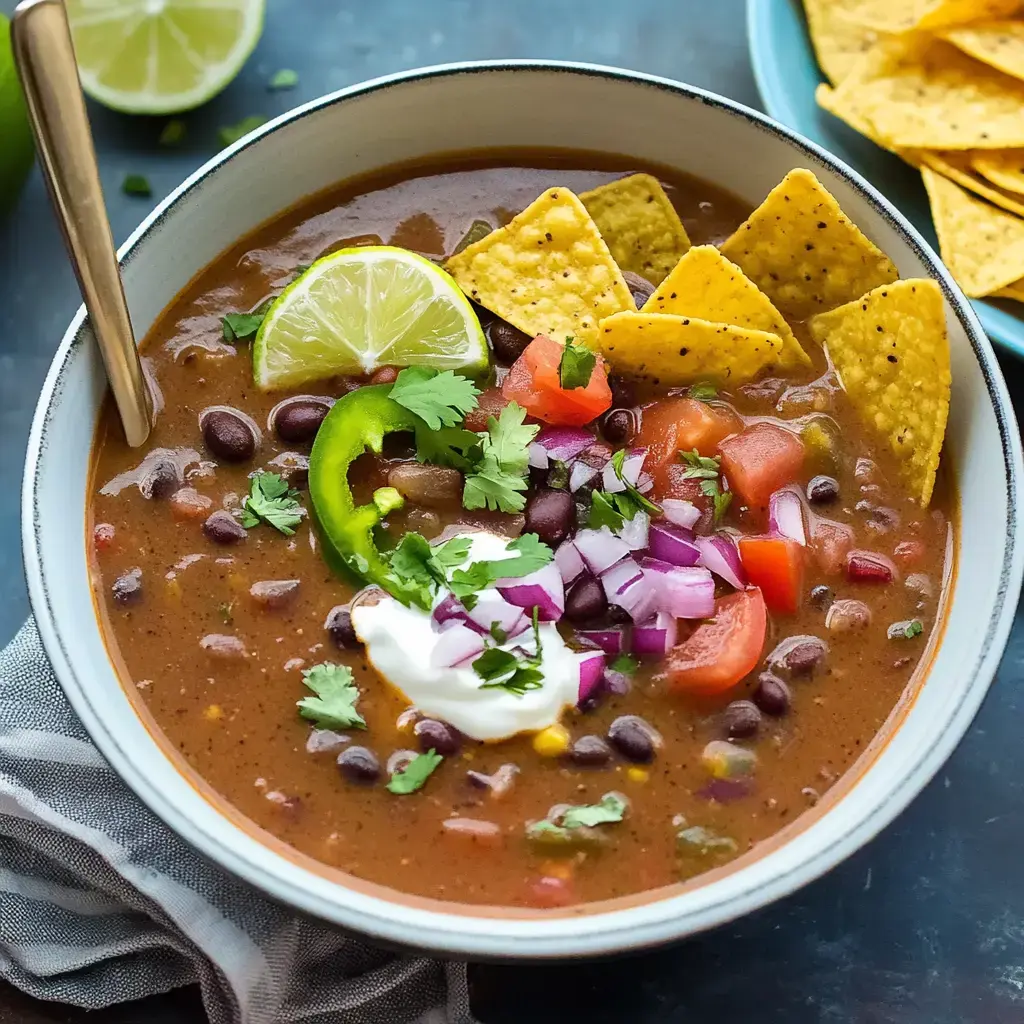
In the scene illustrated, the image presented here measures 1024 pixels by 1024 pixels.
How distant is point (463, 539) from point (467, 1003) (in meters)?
1.00

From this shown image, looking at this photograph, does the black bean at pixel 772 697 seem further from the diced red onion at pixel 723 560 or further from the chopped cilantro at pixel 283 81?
the chopped cilantro at pixel 283 81

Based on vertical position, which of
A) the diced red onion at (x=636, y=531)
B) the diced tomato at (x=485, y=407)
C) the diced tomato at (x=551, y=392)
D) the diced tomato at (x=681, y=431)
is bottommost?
the diced red onion at (x=636, y=531)

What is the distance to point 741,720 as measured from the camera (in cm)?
275

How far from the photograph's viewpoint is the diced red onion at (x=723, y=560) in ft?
9.46

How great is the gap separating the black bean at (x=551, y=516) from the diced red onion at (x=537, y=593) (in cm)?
9

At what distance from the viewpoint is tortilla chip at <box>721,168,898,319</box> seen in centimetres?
300

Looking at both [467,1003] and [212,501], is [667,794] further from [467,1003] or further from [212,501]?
[212,501]

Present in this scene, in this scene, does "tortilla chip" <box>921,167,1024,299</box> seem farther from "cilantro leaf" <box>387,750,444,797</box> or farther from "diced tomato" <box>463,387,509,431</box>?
"cilantro leaf" <box>387,750,444,797</box>

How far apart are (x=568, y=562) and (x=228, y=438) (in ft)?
2.60

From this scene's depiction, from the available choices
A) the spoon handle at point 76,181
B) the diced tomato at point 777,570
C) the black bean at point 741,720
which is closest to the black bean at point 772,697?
the black bean at point 741,720

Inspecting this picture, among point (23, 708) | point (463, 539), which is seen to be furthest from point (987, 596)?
point (23, 708)

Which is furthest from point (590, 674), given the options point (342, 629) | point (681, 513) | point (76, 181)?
point (76, 181)

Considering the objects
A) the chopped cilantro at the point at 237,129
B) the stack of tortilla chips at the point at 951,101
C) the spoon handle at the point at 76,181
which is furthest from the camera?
the chopped cilantro at the point at 237,129

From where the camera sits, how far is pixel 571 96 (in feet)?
10.7
